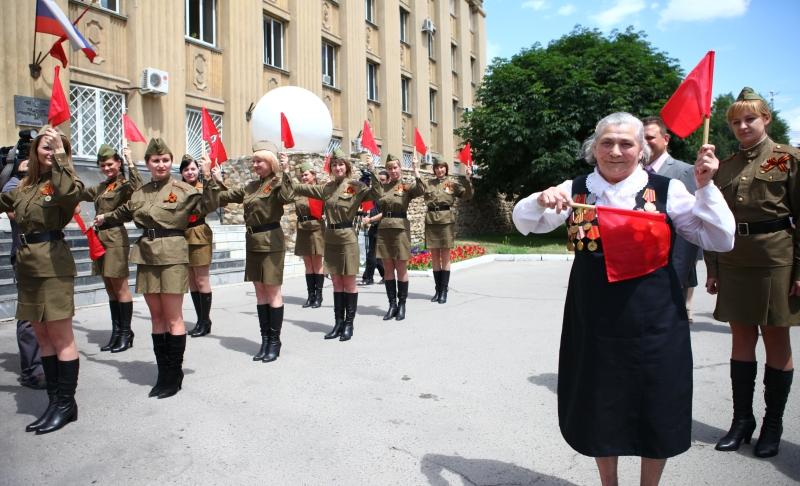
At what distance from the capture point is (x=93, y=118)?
13016 millimetres

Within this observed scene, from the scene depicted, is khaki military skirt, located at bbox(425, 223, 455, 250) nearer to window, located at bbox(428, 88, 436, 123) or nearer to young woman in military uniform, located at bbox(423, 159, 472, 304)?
young woman in military uniform, located at bbox(423, 159, 472, 304)

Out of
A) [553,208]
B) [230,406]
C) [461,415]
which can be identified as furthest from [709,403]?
[230,406]

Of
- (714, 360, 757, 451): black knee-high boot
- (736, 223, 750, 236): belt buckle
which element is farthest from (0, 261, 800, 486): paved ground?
(736, 223, 750, 236): belt buckle

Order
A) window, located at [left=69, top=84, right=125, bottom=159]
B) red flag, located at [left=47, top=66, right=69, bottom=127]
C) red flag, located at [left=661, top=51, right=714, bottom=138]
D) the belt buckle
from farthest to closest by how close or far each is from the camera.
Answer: window, located at [left=69, top=84, right=125, bottom=159] → red flag, located at [left=47, top=66, right=69, bottom=127] → the belt buckle → red flag, located at [left=661, top=51, right=714, bottom=138]

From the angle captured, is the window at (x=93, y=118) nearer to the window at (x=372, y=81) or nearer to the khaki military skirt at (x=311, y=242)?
the khaki military skirt at (x=311, y=242)

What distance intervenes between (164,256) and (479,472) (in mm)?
2832

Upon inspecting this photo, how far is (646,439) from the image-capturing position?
94.7 inches

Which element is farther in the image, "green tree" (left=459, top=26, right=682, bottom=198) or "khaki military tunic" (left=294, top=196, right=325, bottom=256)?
"green tree" (left=459, top=26, right=682, bottom=198)

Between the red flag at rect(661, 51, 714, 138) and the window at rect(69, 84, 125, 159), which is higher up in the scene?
the window at rect(69, 84, 125, 159)

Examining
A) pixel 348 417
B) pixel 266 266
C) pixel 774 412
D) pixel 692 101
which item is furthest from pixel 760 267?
pixel 266 266

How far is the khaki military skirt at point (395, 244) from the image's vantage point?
7.84 meters

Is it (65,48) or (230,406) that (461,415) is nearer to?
(230,406)

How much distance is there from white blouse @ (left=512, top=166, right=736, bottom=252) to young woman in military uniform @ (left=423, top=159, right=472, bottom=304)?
6.46 meters

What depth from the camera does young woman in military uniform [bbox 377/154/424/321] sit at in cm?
781
